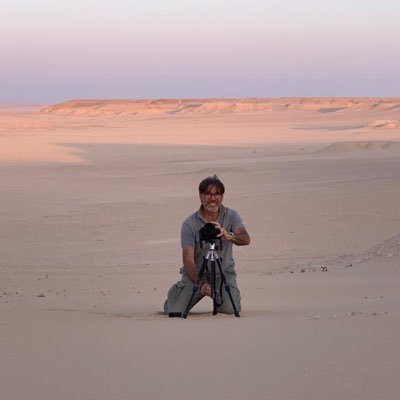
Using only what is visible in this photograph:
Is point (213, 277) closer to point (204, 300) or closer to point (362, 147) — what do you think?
point (204, 300)

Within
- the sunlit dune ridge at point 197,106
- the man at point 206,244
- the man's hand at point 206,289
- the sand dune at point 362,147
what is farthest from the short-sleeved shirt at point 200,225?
the sunlit dune ridge at point 197,106

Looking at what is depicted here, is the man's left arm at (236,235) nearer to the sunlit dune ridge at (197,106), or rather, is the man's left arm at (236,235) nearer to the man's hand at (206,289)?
the man's hand at (206,289)

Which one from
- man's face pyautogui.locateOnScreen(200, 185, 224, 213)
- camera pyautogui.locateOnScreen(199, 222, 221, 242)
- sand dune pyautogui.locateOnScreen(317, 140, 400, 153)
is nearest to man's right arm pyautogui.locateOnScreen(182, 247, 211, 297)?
camera pyautogui.locateOnScreen(199, 222, 221, 242)

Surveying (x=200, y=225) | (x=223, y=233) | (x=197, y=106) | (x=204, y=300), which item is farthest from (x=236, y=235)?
(x=197, y=106)

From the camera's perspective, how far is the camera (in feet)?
18.5

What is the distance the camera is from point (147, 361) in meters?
4.20

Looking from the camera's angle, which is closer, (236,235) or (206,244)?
(236,235)

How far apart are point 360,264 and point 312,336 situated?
18.7 ft

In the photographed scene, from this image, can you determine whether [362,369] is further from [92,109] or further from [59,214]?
[92,109]

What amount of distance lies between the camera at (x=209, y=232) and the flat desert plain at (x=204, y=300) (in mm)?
507

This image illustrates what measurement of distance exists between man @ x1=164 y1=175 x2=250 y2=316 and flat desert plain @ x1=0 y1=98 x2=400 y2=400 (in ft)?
0.66

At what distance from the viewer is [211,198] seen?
18.7ft

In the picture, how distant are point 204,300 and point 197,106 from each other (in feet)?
511

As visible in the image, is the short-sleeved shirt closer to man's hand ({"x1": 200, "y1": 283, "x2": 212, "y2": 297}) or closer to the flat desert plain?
man's hand ({"x1": 200, "y1": 283, "x2": 212, "y2": 297})
